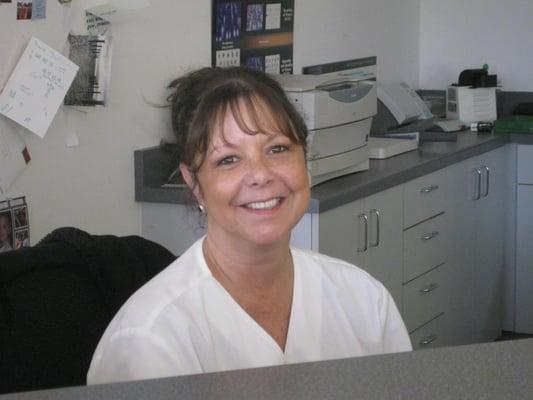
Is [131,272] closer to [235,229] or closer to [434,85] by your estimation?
[235,229]

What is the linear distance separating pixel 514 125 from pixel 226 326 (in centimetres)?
310

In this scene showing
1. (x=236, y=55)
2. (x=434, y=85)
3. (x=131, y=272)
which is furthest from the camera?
(x=434, y=85)

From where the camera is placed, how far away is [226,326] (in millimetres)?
1393

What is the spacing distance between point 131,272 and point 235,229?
205 millimetres

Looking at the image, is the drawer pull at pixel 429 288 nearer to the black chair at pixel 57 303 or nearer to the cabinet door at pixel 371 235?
the cabinet door at pixel 371 235

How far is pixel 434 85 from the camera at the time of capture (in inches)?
190

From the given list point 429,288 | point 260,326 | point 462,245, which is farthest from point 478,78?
point 260,326

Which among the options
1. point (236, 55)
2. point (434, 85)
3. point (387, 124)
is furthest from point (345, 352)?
point (434, 85)

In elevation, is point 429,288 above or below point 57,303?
below

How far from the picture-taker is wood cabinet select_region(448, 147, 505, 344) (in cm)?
390

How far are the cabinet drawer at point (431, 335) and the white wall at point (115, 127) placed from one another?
47.8 inches

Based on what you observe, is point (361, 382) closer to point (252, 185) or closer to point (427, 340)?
point (252, 185)

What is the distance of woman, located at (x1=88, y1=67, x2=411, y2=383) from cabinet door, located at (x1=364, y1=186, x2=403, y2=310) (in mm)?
1551

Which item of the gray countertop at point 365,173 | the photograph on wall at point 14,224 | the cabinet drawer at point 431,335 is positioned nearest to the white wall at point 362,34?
the gray countertop at point 365,173
